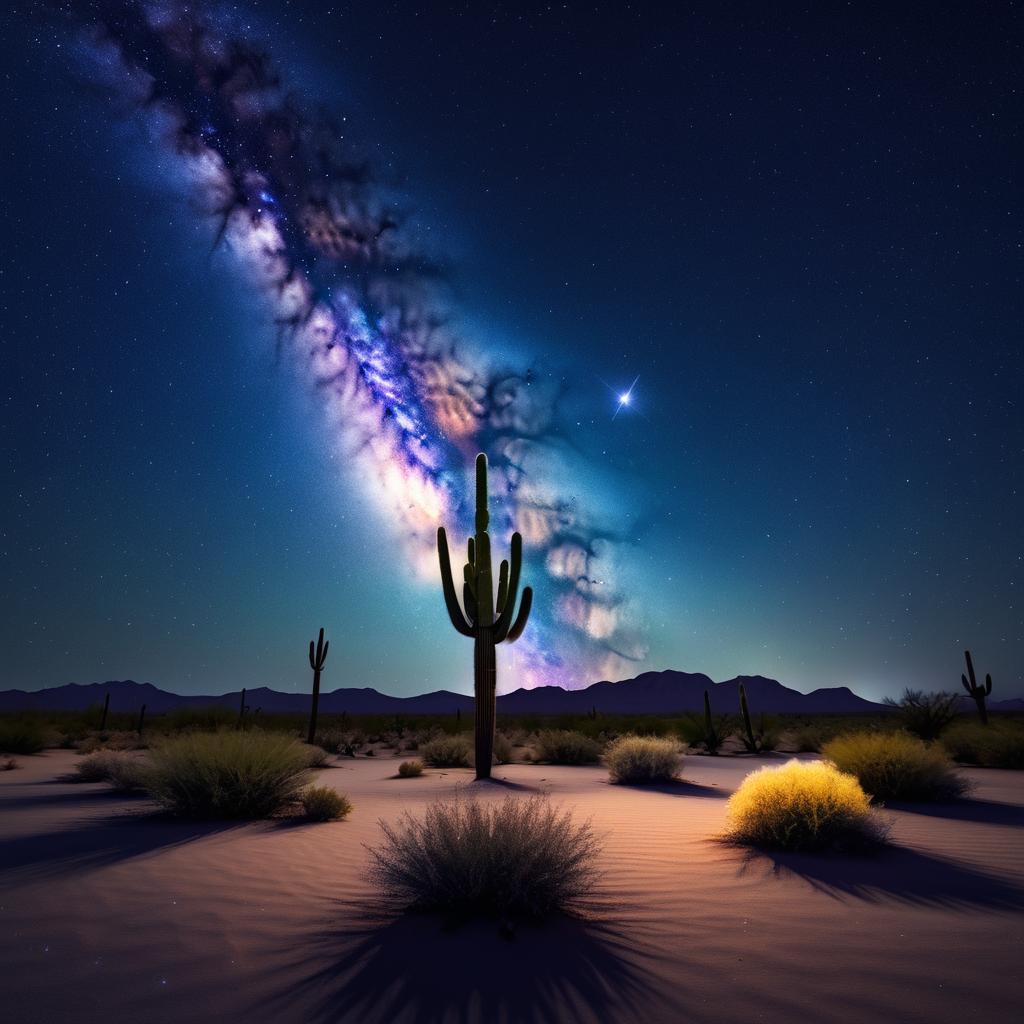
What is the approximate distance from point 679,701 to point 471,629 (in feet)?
460

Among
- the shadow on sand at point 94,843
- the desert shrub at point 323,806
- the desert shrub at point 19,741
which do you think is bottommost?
the shadow on sand at point 94,843

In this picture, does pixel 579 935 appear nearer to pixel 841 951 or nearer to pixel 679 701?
pixel 841 951

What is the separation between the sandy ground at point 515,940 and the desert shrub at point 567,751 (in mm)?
12718

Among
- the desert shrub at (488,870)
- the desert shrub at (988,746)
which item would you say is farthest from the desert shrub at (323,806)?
the desert shrub at (988,746)

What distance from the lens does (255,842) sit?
7766 mm

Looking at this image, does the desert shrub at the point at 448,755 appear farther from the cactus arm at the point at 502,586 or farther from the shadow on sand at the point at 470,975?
the shadow on sand at the point at 470,975

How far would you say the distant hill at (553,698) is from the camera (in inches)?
5586

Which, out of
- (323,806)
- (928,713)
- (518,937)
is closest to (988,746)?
(928,713)

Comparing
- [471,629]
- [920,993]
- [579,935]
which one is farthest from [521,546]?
[920,993]

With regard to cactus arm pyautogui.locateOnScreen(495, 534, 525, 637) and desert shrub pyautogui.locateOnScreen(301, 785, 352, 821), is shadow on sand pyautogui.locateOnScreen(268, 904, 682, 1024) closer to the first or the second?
desert shrub pyautogui.locateOnScreen(301, 785, 352, 821)

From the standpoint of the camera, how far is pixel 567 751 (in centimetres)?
2050

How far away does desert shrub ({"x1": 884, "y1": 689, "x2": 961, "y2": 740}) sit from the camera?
72.6ft

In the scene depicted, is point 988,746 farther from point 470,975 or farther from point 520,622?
point 470,975

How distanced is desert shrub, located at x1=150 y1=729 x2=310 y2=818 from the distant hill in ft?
426
